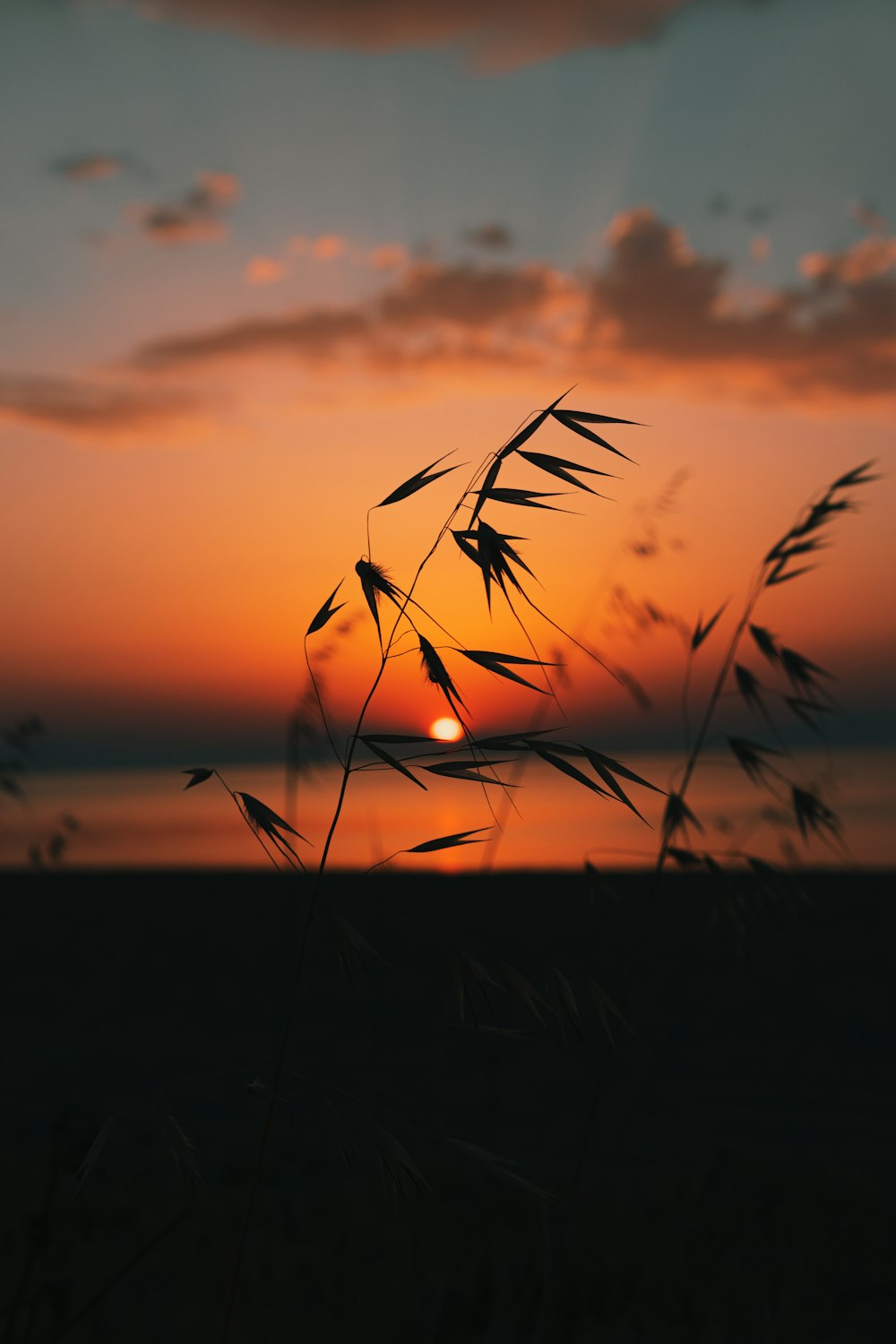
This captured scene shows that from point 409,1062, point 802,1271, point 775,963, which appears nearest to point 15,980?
point 409,1062

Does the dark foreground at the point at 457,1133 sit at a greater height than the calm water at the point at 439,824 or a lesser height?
lesser

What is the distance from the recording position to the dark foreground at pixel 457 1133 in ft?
9.19

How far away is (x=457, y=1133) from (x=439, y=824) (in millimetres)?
31676

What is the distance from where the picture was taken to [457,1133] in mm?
6223

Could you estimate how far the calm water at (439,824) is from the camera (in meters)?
26.9

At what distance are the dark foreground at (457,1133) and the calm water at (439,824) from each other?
1710 mm

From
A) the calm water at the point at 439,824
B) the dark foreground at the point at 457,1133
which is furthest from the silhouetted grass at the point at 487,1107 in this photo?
the calm water at the point at 439,824

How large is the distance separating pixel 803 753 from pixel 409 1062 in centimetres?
7754

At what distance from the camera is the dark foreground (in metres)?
2.80

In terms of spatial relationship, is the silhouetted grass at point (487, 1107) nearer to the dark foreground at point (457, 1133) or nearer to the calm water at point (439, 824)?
the dark foreground at point (457, 1133)

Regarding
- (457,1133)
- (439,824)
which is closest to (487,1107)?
(457,1133)

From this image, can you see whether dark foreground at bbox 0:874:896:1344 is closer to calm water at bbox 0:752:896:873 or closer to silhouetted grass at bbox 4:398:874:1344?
silhouetted grass at bbox 4:398:874:1344

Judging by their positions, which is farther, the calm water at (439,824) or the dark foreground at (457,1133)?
the calm water at (439,824)

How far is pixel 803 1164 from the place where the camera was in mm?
5746
